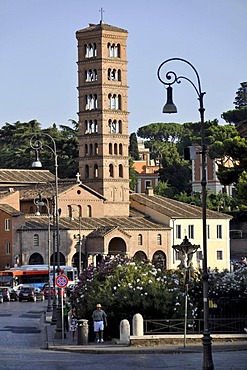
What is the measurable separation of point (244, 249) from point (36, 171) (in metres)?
24.1

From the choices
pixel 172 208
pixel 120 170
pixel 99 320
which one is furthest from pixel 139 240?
pixel 99 320

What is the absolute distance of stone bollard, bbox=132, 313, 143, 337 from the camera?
36781 millimetres

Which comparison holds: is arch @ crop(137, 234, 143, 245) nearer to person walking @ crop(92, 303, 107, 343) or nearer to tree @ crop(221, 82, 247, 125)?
tree @ crop(221, 82, 247, 125)

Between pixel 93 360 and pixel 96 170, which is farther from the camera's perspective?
pixel 96 170

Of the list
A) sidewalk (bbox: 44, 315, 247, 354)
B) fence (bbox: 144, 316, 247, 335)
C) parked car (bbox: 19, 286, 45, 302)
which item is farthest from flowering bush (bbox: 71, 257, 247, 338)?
parked car (bbox: 19, 286, 45, 302)

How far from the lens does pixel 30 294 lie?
277ft

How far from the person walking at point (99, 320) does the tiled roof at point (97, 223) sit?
63.7 m

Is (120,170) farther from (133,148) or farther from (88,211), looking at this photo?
(133,148)

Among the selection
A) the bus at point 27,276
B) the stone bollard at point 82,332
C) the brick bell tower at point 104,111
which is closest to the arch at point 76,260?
the bus at point 27,276

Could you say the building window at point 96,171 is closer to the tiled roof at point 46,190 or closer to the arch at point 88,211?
the tiled roof at point 46,190

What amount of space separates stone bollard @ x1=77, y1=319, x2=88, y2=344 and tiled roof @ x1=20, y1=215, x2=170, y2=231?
209 feet

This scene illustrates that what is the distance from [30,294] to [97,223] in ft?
84.7

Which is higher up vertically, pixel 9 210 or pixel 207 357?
pixel 9 210

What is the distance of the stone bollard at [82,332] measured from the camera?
126 feet
